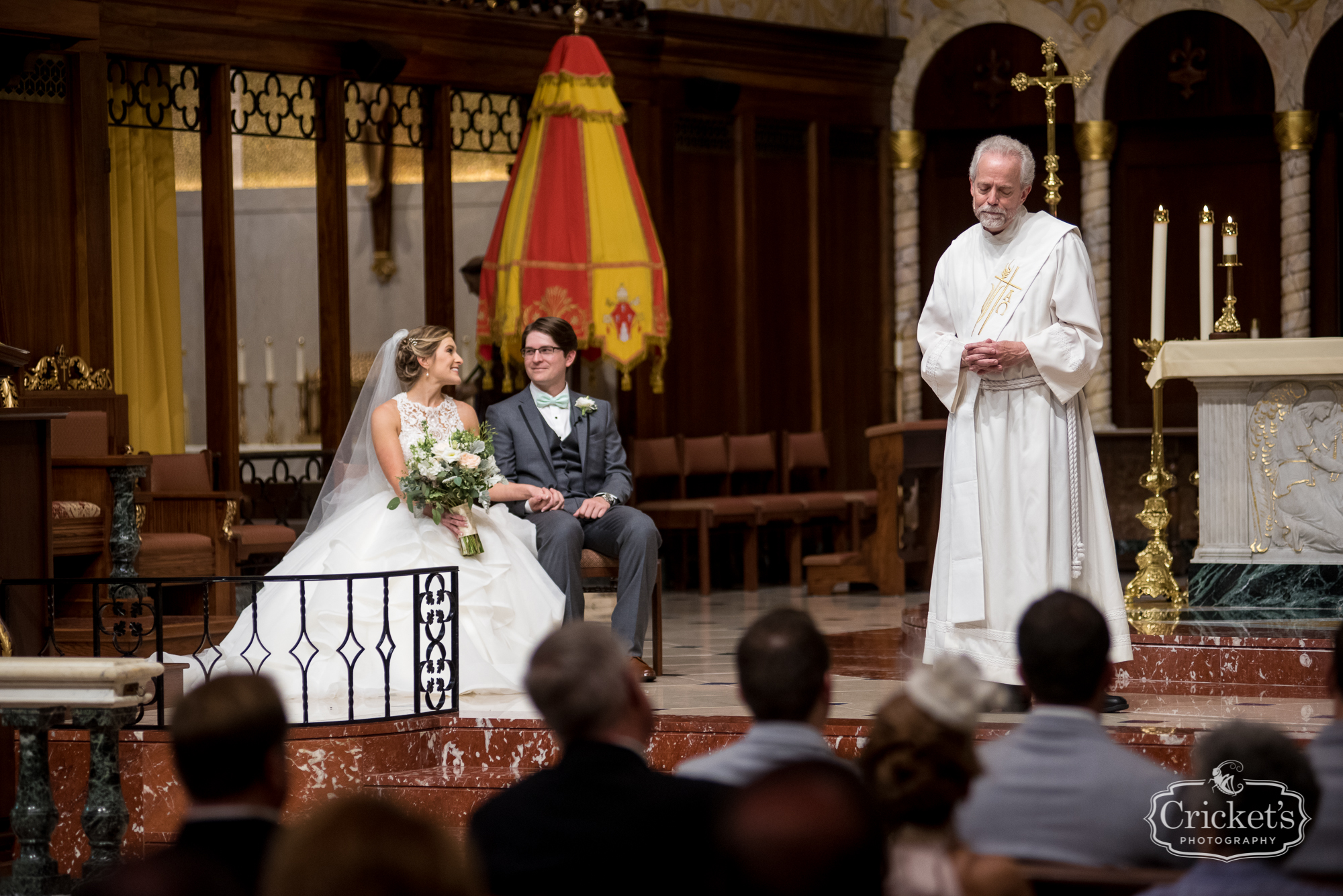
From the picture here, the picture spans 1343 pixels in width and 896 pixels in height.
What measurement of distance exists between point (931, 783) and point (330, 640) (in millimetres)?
3922

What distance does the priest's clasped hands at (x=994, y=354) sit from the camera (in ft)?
16.6

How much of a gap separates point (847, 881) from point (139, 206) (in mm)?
9024

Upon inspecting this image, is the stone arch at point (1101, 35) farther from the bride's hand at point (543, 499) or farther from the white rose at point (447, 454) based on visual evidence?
the white rose at point (447, 454)

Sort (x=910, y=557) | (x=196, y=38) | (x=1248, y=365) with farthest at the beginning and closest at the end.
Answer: (x=910, y=557)
(x=196, y=38)
(x=1248, y=365)

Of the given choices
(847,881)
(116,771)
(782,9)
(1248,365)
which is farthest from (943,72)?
(847,881)

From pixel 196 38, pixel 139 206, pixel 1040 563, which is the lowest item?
pixel 1040 563

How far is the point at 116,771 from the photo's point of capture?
178 inches

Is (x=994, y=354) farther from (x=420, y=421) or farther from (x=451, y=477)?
(x=420, y=421)

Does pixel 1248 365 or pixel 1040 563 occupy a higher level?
pixel 1248 365

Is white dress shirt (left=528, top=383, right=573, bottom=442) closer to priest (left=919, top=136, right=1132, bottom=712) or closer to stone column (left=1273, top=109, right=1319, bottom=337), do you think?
priest (left=919, top=136, right=1132, bottom=712)

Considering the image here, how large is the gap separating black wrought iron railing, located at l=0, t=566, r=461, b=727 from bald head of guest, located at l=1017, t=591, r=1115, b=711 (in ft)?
10.1

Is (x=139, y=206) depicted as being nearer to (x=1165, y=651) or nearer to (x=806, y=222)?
(x=806, y=222)

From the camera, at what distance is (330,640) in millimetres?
5871

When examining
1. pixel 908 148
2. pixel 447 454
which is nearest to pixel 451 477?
pixel 447 454
